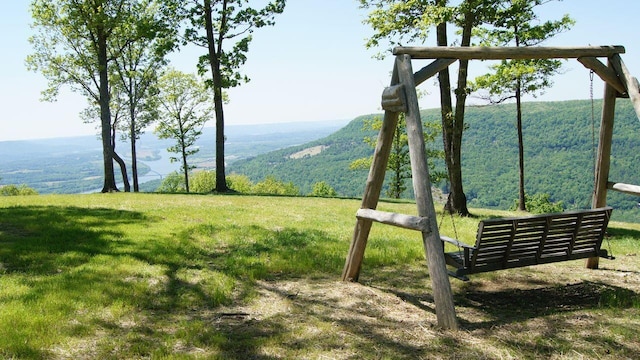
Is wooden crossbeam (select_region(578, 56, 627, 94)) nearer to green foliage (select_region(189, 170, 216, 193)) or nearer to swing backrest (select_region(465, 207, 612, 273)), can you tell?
swing backrest (select_region(465, 207, 612, 273))

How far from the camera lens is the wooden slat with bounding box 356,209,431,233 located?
→ 5768 millimetres

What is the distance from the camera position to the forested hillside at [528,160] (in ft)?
293

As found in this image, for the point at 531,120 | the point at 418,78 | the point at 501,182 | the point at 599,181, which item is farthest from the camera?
the point at 531,120

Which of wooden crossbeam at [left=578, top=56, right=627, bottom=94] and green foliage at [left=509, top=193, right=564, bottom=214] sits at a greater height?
wooden crossbeam at [left=578, top=56, right=627, bottom=94]

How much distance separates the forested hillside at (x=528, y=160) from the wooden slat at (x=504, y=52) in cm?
5679

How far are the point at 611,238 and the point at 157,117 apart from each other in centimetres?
3262

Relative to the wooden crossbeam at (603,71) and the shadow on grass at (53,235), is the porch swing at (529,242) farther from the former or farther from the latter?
the shadow on grass at (53,235)

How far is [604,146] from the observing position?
27.1ft

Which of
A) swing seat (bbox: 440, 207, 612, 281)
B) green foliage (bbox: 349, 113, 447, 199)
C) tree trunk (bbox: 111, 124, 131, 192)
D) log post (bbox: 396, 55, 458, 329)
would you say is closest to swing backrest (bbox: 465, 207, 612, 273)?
swing seat (bbox: 440, 207, 612, 281)

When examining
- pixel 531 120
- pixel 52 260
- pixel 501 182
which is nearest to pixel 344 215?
Answer: pixel 52 260

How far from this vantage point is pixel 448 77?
646 inches

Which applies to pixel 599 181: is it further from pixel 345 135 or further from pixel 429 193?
pixel 345 135

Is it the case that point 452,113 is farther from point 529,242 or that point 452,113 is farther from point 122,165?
point 122,165

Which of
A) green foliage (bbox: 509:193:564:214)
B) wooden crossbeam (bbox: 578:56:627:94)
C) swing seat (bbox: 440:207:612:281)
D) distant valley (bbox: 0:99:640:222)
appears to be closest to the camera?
swing seat (bbox: 440:207:612:281)
